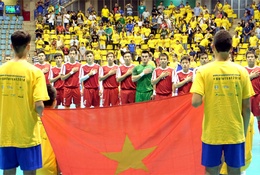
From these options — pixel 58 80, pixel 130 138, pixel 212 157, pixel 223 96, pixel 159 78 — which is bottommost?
pixel 130 138

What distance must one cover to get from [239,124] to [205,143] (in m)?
0.35

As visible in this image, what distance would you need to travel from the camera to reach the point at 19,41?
3.99 m

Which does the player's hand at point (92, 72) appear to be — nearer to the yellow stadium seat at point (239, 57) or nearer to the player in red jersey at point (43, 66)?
the player in red jersey at point (43, 66)

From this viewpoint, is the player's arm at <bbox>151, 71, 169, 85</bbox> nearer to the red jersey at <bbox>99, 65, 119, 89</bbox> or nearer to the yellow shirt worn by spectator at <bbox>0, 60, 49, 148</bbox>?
the red jersey at <bbox>99, 65, 119, 89</bbox>

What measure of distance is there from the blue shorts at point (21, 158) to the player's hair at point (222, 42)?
183cm

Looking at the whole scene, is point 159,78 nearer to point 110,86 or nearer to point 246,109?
point 110,86

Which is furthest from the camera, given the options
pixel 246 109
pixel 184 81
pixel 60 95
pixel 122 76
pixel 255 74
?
pixel 60 95

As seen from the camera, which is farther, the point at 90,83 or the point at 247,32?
the point at 247,32

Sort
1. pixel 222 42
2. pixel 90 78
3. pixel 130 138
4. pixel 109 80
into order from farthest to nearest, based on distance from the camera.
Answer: pixel 90 78
pixel 109 80
pixel 130 138
pixel 222 42

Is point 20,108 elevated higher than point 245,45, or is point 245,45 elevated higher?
point 245,45

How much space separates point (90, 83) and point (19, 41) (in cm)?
563

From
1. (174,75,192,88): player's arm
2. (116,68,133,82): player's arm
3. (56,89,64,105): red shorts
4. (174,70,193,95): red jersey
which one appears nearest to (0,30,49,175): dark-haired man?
(174,75,192,88): player's arm

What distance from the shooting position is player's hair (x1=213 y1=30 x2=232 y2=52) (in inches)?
156

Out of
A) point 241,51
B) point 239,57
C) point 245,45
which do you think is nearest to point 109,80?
point 239,57
